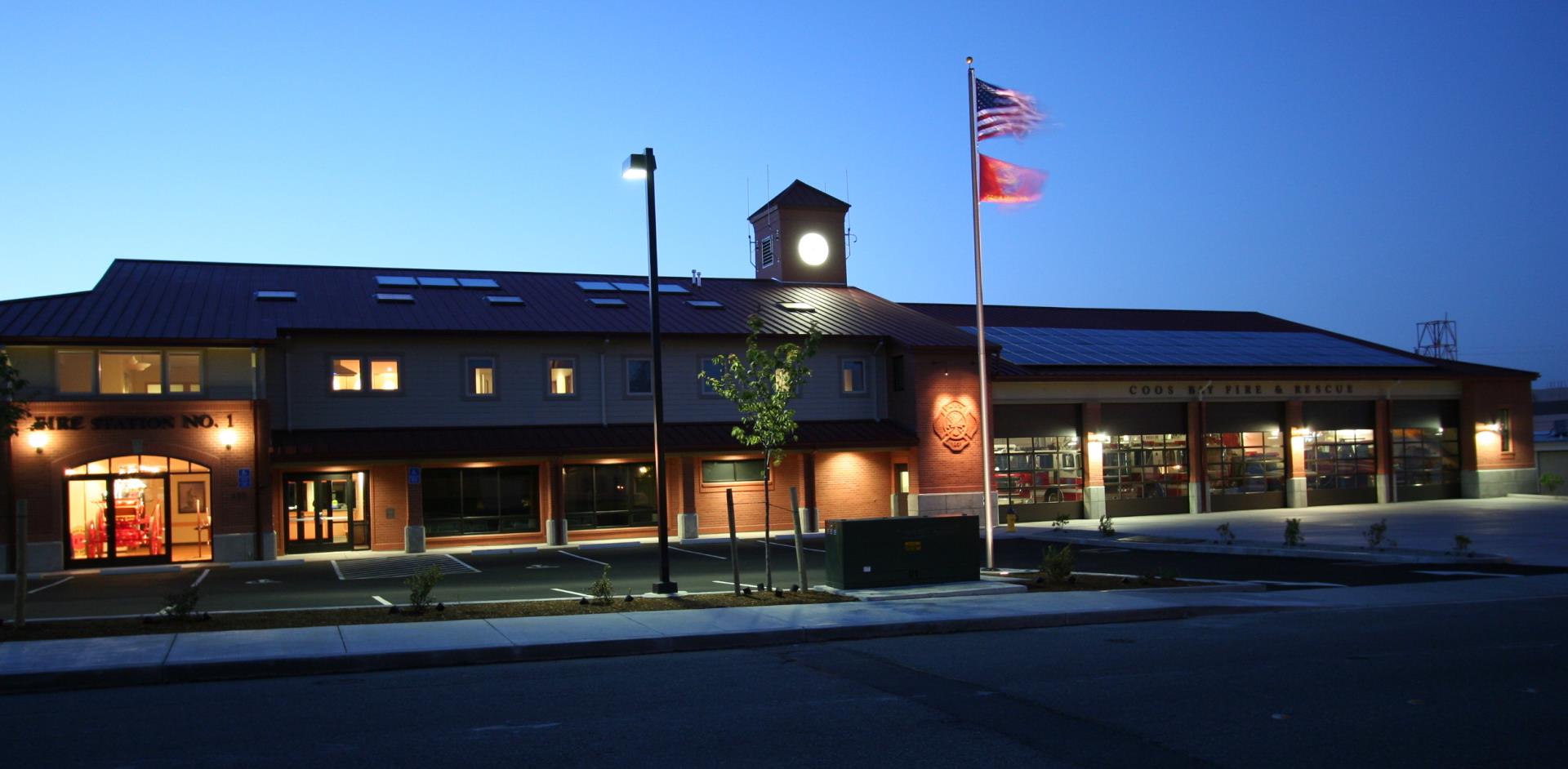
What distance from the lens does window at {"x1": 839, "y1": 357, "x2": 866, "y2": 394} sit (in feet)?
127

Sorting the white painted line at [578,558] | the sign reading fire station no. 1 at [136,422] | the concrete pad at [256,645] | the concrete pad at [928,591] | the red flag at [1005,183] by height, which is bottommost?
the white painted line at [578,558]

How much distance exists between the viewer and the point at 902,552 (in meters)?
19.7

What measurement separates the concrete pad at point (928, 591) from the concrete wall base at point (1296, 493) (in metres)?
28.6

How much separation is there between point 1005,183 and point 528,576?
12.3 m

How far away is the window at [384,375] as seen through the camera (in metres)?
33.1

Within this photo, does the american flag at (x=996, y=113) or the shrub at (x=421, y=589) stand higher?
the american flag at (x=996, y=113)

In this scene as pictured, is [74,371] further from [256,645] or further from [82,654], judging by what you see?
[256,645]

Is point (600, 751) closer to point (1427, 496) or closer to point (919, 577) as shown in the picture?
point (919, 577)

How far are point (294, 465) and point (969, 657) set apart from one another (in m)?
23.5

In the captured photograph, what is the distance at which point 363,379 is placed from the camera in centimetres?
3294

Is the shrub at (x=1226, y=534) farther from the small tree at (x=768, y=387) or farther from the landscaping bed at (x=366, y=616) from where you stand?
the landscaping bed at (x=366, y=616)

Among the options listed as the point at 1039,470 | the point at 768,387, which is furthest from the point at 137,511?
the point at 1039,470

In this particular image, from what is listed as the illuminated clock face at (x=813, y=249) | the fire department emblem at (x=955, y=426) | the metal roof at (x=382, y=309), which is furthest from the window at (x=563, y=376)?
the illuminated clock face at (x=813, y=249)

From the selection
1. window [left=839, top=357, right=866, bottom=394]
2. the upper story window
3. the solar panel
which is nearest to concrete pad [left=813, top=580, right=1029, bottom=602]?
the upper story window
